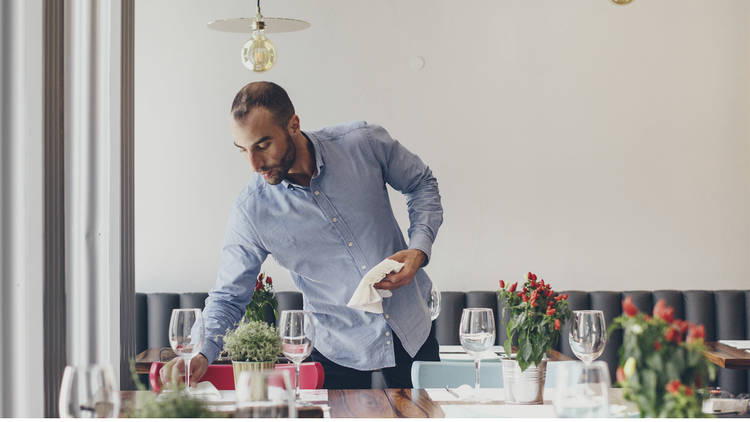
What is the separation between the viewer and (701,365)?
987mm

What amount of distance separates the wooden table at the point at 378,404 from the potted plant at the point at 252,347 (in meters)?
0.17

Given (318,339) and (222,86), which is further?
(222,86)

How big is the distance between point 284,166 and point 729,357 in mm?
1887

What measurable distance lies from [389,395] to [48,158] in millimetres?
879

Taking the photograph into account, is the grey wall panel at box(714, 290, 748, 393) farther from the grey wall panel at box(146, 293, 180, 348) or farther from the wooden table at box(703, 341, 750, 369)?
the grey wall panel at box(146, 293, 180, 348)

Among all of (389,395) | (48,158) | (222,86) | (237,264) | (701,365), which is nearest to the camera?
(701,365)

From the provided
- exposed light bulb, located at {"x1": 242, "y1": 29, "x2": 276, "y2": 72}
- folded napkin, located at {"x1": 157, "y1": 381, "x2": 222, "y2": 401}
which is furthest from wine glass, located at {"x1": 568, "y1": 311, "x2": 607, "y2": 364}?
exposed light bulb, located at {"x1": 242, "y1": 29, "x2": 276, "y2": 72}

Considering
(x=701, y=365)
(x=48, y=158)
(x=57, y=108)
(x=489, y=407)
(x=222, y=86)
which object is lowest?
(x=489, y=407)

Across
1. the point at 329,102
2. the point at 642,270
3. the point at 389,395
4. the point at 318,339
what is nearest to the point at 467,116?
the point at 329,102

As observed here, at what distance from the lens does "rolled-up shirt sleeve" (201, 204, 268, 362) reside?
207 cm

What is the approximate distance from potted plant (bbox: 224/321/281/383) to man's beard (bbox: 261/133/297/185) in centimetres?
49

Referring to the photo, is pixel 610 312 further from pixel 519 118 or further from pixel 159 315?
pixel 159 315

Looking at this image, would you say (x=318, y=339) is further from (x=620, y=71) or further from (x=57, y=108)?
(x=620, y=71)

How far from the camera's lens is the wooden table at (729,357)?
2.99 m
